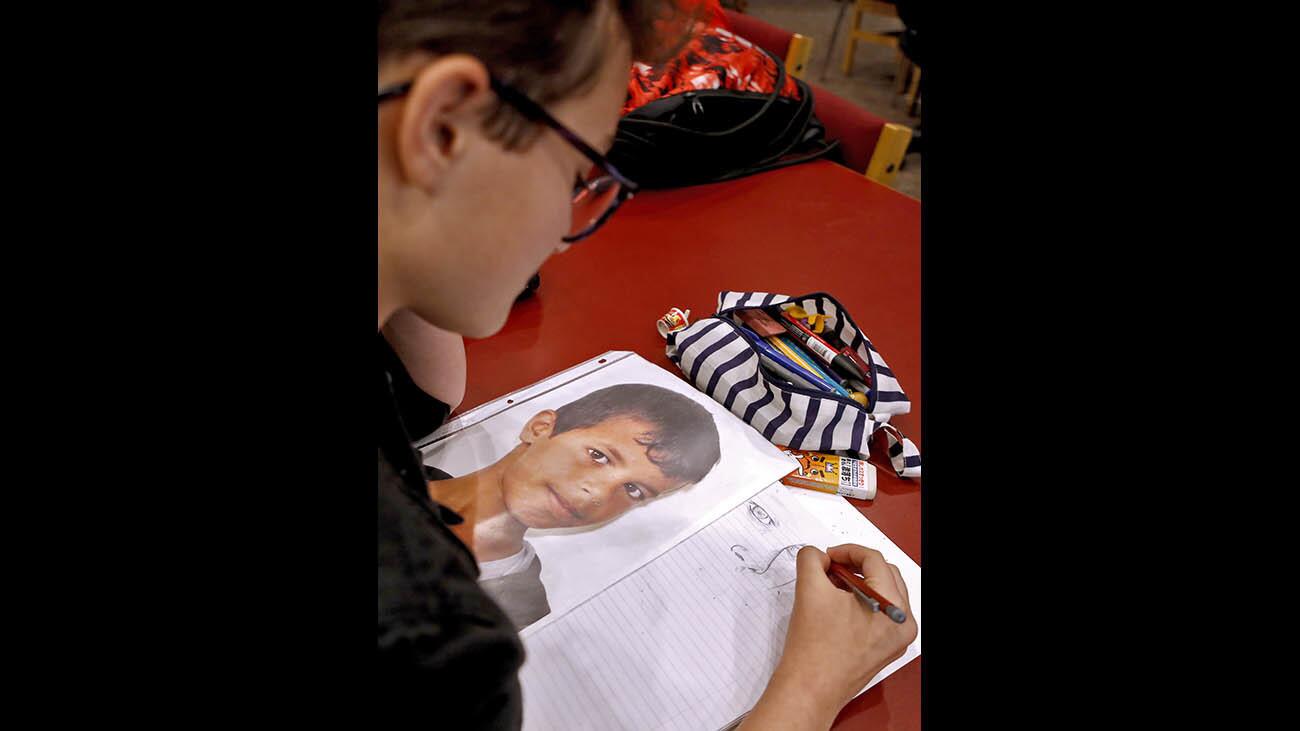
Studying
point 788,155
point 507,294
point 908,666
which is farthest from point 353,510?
point 788,155

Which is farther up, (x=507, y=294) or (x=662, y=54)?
(x=662, y=54)

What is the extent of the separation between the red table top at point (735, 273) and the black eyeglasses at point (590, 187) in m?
0.39

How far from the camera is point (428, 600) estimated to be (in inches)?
15.3

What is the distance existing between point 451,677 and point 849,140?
131 cm

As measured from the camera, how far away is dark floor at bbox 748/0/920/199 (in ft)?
11.5

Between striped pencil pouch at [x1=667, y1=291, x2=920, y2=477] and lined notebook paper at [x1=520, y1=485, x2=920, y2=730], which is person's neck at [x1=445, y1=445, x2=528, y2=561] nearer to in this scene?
lined notebook paper at [x1=520, y1=485, x2=920, y2=730]

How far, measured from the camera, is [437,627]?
0.38m

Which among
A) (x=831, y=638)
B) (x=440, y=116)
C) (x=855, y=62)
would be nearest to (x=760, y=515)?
(x=831, y=638)

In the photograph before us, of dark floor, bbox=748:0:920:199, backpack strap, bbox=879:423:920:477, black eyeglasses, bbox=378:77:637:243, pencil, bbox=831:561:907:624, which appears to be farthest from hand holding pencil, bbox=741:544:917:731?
dark floor, bbox=748:0:920:199

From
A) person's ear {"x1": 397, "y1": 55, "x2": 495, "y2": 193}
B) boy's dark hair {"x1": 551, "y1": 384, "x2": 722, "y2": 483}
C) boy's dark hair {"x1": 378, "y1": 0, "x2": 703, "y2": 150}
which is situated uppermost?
boy's dark hair {"x1": 378, "y1": 0, "x2": 703, "y2": 150}

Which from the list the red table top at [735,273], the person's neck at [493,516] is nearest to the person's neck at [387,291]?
the person's neck at [493,516]

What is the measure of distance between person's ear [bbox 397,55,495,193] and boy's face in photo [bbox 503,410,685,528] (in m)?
0.39

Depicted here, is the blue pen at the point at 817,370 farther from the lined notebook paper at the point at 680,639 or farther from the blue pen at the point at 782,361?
the lined notebook paper at the point at 680,639

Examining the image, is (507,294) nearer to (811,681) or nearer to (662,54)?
(662,54)
